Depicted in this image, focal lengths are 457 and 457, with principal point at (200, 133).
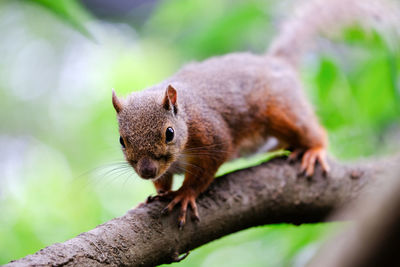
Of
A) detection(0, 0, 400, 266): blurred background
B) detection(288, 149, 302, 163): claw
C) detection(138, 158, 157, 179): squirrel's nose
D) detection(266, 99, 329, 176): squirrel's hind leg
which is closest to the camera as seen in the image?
detection(138, 158, 157, 179): squirrel's nose

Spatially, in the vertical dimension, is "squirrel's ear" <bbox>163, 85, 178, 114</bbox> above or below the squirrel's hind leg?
above

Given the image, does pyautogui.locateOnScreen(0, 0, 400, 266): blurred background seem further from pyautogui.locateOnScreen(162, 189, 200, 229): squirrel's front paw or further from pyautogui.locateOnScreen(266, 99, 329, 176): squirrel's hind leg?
pyautogui.locateOnScreen(162, 189, 200, 229): squirrel's front paw

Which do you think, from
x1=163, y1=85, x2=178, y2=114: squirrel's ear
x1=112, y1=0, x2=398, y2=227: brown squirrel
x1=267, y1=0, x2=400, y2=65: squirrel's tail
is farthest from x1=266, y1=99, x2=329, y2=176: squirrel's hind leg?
x1=163, y1=85, x2=178, y2=114: squirrel's ear

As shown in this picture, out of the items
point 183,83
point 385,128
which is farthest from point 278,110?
point 385,128

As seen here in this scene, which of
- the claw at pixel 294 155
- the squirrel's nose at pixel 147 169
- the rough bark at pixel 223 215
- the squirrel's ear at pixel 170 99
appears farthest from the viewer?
the claw at pixel 294 155

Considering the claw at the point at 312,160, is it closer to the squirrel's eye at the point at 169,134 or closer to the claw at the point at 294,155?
the claw at the point at 294,155

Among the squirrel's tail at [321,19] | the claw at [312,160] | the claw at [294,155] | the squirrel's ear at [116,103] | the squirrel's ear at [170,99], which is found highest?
the squirrel's tail at [321,19]

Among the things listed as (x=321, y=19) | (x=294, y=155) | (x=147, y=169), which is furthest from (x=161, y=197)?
(x=321, y=19)

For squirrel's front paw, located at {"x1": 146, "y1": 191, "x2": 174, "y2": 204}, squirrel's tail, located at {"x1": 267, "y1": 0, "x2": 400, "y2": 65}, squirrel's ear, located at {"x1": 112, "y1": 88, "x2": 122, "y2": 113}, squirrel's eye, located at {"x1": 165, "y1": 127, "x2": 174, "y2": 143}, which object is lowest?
squirrel's front paw, located at {"x1": 146, "y1": 191, "x2": 174, "y2": 204}

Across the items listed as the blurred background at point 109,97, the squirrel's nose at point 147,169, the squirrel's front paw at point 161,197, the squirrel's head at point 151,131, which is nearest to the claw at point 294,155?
the blurred background at point 109,97
